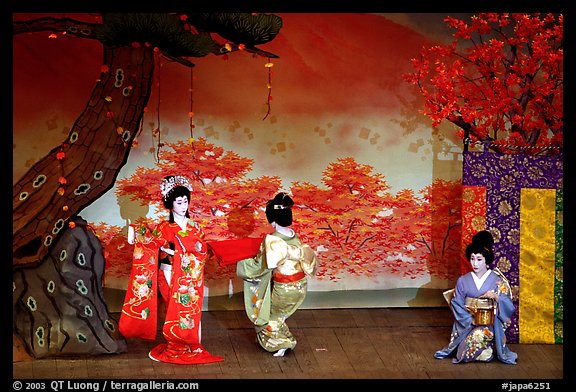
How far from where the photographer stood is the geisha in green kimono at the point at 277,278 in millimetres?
10055

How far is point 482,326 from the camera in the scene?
9953 millimetres

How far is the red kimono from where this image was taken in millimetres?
9891

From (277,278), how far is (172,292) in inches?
35.3

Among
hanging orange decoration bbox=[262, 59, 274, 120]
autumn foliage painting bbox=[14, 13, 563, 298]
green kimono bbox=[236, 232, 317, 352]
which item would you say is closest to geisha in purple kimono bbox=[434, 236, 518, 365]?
autumn foliage painting bbox=[14, 13, 563, 298]

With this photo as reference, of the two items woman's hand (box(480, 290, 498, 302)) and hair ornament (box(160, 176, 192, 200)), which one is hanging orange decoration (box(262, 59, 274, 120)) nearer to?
hair ornament (box(160, 176, 192, 200))

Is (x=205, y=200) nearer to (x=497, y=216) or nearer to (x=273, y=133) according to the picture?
(x=273, y=133)

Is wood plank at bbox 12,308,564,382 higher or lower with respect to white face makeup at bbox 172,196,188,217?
lower

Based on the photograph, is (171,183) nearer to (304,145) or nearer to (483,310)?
(304,145)

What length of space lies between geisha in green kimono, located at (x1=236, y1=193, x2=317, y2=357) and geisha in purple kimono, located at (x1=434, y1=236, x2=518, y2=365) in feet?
4.26

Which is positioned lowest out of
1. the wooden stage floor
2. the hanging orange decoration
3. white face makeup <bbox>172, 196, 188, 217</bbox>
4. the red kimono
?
the wooden stage floor

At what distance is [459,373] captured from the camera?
9.76 m
